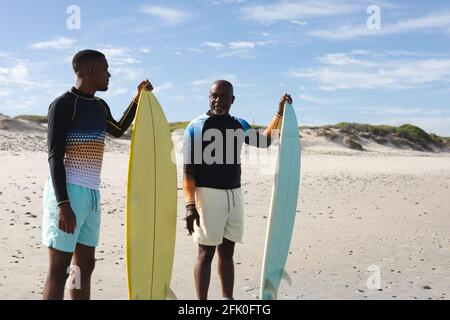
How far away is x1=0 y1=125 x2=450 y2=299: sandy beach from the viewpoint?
214 inches

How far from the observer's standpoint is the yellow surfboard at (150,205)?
370 centimetres

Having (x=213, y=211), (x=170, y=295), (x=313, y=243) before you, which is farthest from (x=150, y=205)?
(x=313, y=243)

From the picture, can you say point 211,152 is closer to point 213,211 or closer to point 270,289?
point 213,211

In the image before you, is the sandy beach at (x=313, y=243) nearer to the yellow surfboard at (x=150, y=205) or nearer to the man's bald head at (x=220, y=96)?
the yellow surfboard at (x=150, y=205)

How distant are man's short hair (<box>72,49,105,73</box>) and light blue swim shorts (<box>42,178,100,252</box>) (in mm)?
744

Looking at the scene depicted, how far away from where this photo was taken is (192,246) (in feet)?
23.5

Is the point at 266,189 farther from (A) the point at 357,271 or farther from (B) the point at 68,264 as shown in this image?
(B) the point at 68,264

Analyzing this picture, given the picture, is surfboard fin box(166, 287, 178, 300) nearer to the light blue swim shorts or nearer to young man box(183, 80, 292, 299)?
Result: young man box(183, 80, 292, 299)

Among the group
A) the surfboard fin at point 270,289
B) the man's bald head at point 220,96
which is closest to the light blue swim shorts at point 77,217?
the man's bald head at point 220,96

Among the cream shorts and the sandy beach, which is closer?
the cream shorts

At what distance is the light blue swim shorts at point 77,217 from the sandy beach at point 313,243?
5.53 feet

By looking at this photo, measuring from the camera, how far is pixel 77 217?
336cm

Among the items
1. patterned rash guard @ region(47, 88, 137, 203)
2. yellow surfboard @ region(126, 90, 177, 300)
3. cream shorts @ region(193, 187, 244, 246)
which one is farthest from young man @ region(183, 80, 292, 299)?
patterned rash guard @ region(47, 88, 137, 203)
